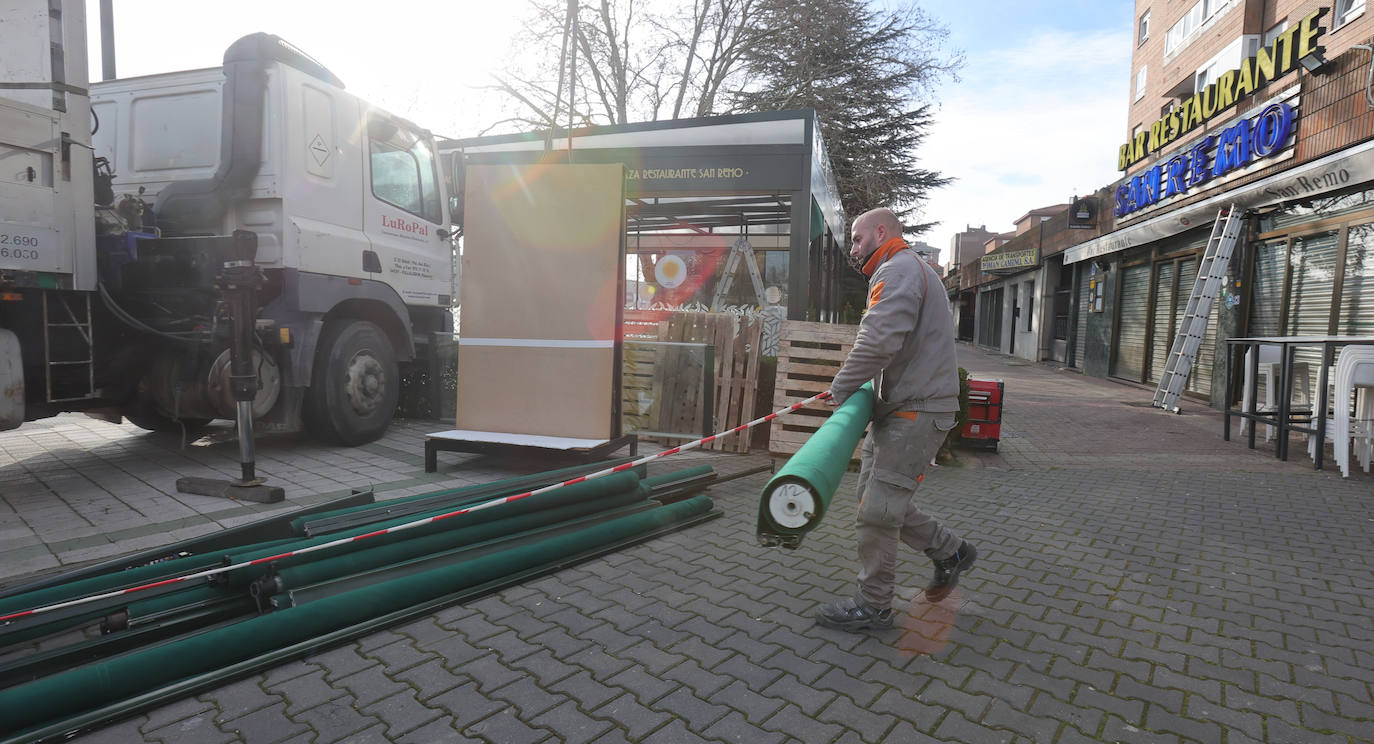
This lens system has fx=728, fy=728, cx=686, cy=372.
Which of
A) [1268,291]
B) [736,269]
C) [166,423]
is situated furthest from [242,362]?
[1268,291]

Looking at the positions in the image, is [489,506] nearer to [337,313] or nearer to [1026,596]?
[1026,596]

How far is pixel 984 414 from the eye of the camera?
26.0 ft

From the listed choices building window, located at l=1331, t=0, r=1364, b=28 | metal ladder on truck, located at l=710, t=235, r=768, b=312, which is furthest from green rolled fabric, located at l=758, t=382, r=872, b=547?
building window, located at l=1331, t=0, r=1364, b=28

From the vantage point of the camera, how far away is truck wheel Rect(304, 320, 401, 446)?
256 inches

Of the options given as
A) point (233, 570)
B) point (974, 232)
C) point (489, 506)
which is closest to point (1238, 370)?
point (489, 506)

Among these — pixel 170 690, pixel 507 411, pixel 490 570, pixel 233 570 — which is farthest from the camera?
pixel 507 411

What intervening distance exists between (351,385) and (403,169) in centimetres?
231

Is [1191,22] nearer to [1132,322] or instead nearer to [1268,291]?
[1132,322]

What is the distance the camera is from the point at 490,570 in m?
3.61

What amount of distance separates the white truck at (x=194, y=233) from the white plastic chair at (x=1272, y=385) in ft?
31.0

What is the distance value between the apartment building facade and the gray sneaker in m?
9.45

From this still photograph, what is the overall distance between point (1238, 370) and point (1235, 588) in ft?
30.3

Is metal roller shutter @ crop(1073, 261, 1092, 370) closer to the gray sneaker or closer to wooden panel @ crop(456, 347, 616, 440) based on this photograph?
wooden panel @ crop(456, 347, 616, 440)

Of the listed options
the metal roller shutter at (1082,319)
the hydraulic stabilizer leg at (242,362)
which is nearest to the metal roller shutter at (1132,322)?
A: the metal roller shutter at (1082,319)
